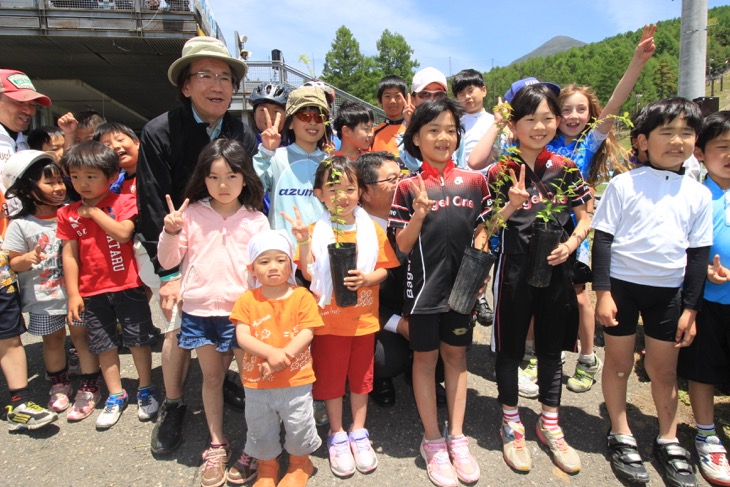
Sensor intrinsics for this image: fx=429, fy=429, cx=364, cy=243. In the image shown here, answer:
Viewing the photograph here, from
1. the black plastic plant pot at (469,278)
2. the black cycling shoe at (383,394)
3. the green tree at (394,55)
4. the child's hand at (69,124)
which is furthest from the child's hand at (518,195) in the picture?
the green tree at (394,55)

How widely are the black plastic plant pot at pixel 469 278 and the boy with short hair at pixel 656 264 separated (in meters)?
0.79

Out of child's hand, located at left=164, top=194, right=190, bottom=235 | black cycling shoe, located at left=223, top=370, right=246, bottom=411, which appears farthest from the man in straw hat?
black cycling shoe, located at left=223, top=370, right=246, bottom=411

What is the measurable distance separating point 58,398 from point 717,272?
4624mm

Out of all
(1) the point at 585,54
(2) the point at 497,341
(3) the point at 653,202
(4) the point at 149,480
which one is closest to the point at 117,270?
(4) the point at 149,480

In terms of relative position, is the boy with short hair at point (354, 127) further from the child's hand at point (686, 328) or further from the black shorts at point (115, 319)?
the child's hand at point (686, 328)

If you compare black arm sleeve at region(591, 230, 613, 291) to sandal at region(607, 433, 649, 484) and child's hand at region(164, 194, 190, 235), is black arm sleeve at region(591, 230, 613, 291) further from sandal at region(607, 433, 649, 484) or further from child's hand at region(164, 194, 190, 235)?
child's hand at region(164, 194, 190, 235)

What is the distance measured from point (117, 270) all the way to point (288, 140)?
64.8 inches

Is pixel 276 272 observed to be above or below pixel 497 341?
above

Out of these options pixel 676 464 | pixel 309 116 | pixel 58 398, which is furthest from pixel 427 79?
pixel 58 398

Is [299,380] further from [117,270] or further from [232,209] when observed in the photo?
[117,270]

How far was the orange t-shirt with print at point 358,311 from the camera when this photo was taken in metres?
2.69

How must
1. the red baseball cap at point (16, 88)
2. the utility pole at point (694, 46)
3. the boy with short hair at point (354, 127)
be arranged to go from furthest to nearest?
the utility pole at point (694, 46)
the red baseball cap at point (16, 88)
the boy with short hair at point (354, 127)

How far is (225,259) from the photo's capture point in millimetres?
2695

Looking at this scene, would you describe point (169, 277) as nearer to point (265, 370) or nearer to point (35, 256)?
point (265, 370)
